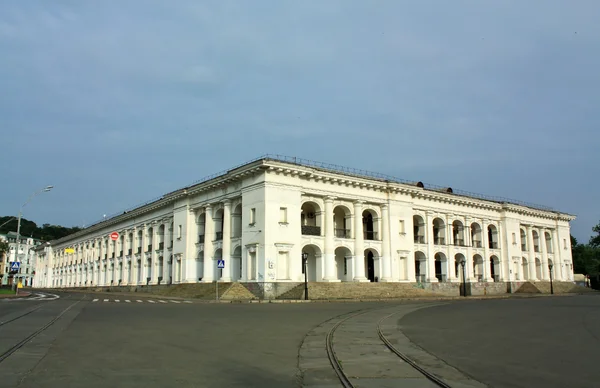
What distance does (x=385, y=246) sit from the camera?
5081cm

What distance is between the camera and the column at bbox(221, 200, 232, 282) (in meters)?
46.6

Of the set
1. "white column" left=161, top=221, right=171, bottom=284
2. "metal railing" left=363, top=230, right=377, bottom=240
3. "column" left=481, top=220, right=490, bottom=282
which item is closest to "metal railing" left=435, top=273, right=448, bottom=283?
"column" left=481, top=220, right=490, bottom=282

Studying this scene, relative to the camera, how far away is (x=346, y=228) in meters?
49.9

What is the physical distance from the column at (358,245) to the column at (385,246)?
9.14 feet

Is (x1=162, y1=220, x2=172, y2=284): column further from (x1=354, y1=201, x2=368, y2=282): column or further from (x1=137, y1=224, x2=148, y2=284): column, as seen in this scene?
(x1=354, y1=201, x2=368, y2=282): column

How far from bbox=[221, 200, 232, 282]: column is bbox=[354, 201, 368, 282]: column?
12075mm

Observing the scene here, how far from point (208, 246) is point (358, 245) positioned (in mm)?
14944

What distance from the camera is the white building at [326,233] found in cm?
4344

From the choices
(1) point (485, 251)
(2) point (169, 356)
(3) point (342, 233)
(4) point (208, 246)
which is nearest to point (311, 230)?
(3) point (342, 233)

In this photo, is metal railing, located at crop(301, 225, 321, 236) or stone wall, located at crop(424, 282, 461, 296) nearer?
metal railing, located at crop(301, 225, 321, 236)

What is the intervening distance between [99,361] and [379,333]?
8081 millimetres

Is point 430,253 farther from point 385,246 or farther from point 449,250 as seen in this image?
point 385,246

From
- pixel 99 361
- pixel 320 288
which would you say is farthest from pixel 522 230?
pixel 99 361

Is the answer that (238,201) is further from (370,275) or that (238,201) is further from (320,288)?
(370,275)
